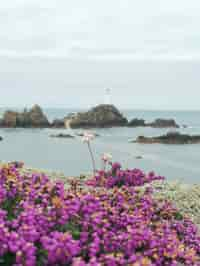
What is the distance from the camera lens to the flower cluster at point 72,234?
2.02 m

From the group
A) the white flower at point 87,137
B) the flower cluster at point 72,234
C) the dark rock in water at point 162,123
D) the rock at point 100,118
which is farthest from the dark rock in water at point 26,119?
the flower cluster at point 72,234

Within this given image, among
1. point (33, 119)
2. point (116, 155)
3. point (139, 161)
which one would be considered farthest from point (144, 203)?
point (33, 119)

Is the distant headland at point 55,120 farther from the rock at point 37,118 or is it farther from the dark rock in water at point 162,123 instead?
the dark rock in water at point 162,123

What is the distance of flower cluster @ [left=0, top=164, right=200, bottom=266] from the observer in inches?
79.5

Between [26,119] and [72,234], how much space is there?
916 inches

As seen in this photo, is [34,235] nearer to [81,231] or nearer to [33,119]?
[81,231]

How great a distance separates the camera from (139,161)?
13531 millimetres

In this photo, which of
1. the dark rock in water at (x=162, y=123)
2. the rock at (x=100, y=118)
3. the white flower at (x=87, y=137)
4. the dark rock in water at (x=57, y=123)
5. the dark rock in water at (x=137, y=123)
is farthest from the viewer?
the dark rock in water at (x=162, y=123)

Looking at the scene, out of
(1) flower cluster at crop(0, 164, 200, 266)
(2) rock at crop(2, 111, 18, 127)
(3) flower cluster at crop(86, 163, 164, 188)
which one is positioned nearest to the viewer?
(1) flower cluster at crop(0, 164, 200, 266)

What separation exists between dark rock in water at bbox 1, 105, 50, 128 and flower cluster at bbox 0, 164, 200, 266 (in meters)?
22.3

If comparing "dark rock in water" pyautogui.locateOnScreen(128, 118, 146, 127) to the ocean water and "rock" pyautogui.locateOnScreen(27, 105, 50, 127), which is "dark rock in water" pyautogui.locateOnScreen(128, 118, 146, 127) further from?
the ocean water

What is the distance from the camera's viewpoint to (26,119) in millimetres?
25359

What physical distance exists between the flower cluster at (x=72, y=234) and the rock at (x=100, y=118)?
838 inches

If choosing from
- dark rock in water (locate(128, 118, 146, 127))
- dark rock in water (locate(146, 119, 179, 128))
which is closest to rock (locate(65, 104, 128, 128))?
dark rock in water (locate(128, 118, 146, 127))
